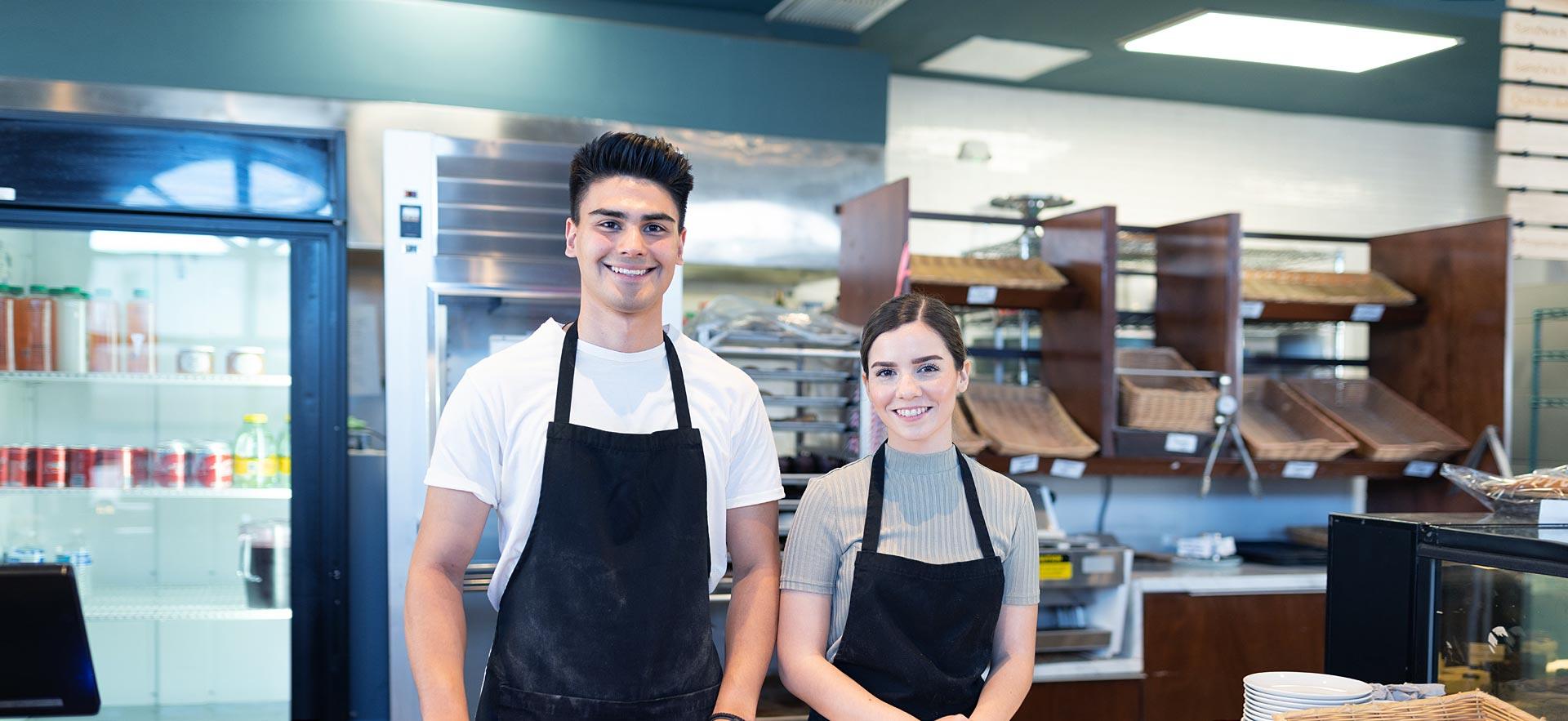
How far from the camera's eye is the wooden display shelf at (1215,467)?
13.4ft

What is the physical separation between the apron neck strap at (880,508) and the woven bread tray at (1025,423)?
6.27 ft

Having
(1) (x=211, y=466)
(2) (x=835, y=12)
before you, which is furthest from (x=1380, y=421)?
(1) (x=211, y=466)

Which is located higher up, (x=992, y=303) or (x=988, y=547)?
(x=992, y=303)

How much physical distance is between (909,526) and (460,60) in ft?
9.65

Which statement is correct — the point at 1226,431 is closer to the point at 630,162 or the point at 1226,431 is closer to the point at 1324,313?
the point at 1324,313

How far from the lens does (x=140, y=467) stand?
11.8 feet

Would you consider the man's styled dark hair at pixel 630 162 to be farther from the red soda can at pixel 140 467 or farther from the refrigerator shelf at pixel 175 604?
the red soda can at pixel 140 467

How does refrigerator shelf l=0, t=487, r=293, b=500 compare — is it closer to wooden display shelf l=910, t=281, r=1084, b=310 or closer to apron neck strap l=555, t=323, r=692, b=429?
apron neck strap l=555, t=323, r=692, b=429

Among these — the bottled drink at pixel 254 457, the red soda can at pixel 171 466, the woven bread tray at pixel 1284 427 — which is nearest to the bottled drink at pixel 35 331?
the red soda can at pixel 171 466

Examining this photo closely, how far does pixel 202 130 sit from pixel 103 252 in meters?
0.57

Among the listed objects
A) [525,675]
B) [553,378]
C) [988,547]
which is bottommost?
[525,675]

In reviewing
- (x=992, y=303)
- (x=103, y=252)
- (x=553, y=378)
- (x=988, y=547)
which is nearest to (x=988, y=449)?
(x=992, y=303)

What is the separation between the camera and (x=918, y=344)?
1.91 meters

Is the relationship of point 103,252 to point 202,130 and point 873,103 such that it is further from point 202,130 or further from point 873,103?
point 873,103
